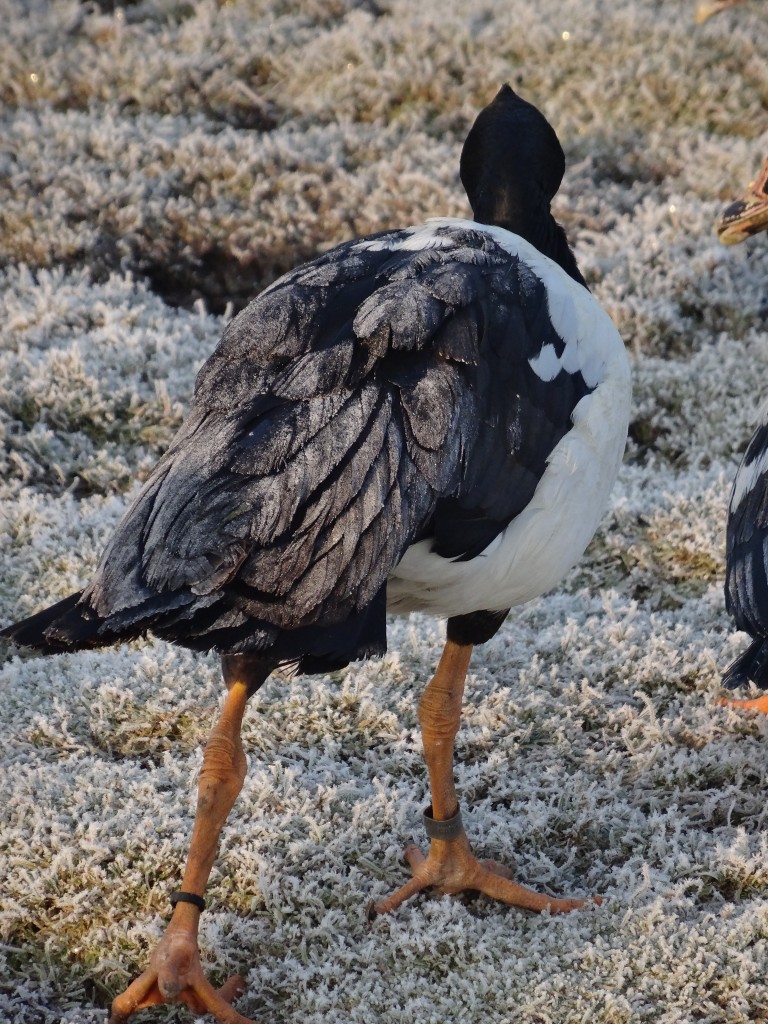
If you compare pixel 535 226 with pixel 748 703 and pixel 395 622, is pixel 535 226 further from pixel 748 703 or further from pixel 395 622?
pixel 748 703

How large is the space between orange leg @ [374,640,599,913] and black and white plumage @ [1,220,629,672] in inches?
16.7

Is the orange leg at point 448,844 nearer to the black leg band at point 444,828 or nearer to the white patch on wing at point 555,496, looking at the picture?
the black leg band at point 444,828

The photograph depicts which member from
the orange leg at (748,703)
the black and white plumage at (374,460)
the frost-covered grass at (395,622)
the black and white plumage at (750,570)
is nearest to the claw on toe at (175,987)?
the frost-covered grass at (395,622)

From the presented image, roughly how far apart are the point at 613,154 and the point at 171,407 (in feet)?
13.2

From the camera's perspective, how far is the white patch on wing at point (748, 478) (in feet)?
15.7

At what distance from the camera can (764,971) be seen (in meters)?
3.79

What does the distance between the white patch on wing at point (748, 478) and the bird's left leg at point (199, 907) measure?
7.39 ft

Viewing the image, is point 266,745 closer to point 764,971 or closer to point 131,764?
point 131,764

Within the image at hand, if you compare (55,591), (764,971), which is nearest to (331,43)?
(55,591)

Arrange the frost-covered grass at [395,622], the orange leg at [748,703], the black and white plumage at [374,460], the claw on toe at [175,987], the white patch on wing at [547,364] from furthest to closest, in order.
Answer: the orange leg at [748,703], the frost-covered grass at [395,622], the white patch on wing at [547,364], the claw on toe at [175,987], the black and white plumage at [374,460]

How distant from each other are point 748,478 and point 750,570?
2.30 ft

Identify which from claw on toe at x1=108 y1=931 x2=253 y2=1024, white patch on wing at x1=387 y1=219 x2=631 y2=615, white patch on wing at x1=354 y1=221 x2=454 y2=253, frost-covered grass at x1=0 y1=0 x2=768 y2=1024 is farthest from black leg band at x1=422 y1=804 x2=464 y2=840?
white patch on wing at x1=354 y1=221 x2=454 y2=253

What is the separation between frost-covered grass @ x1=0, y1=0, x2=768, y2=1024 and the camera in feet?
12.9

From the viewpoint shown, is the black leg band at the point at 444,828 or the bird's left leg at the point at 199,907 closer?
the bird's left leg at the point at 199,907
